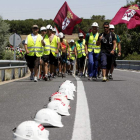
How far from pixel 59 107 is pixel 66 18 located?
1552 centimetres

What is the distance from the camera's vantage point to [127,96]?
31.1 feet

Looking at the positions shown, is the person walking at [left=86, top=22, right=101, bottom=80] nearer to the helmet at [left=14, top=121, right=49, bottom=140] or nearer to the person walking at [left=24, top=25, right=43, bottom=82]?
the person walking at [left=24, top=25, right=43, bottom=82]

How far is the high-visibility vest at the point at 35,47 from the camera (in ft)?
48.5

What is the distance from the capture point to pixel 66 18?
21.7m

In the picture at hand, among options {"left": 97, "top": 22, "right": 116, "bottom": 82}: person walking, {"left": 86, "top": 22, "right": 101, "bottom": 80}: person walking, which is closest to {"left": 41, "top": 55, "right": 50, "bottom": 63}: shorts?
{"left": 86, "top": 22, "right": 101, "bottom": 80}: person walking

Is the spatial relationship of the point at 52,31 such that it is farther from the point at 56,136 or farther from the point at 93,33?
the point at 56,136

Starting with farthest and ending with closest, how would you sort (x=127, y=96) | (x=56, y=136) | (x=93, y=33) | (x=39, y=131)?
1. (x=93, y=33)
2. (x=127, y=96)
3. (x=56, y=136)
4. (x=39, y=131)

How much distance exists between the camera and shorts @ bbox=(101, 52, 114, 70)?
14632 mm

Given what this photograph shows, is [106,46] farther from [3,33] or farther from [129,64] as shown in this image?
[3,33]

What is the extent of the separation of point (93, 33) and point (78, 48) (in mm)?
4471

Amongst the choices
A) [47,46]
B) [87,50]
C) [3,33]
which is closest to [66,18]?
[87,50]

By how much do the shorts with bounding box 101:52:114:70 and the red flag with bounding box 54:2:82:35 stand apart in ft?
19.1

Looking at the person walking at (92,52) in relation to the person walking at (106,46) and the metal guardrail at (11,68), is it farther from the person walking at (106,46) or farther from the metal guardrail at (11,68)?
the metal guardrail at (11,68)

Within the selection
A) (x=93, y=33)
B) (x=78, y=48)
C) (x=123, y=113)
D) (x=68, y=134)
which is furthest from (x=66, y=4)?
(x=68, y=134)
